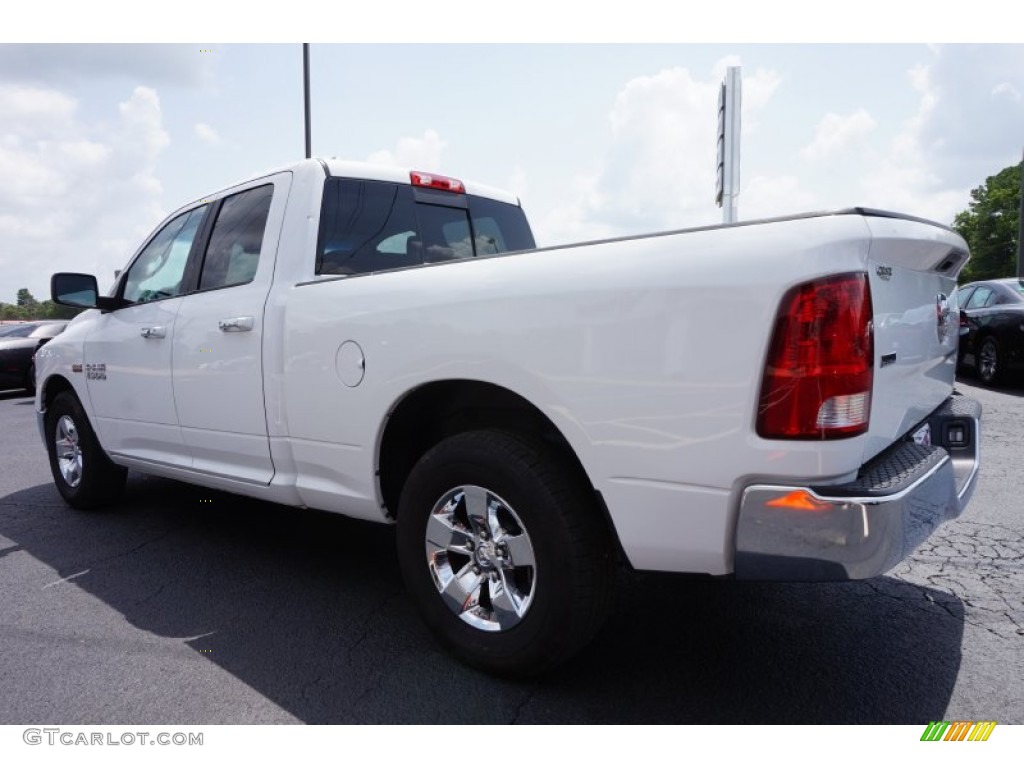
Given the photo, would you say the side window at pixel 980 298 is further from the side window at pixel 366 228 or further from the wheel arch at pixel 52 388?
the wheel arch at pixel 52 388

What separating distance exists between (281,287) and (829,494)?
2.35 m

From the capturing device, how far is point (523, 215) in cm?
459

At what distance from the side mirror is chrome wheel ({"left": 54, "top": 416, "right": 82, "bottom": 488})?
87cm

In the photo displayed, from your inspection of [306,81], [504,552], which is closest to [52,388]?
[504,552]

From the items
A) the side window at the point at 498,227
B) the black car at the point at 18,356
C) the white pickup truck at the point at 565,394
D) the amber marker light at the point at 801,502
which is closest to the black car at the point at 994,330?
the side window at the point at 498,227

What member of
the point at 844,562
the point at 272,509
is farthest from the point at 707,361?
the point at 272,509

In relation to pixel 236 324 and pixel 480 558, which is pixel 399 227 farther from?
pixel 480 558

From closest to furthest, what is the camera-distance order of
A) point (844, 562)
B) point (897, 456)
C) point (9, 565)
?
point (844, 562) → point (897, 456) → point (9, 565)

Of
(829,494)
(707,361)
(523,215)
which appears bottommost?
(829,494)

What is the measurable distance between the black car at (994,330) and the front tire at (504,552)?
8652mm

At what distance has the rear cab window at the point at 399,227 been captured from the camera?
3408mm

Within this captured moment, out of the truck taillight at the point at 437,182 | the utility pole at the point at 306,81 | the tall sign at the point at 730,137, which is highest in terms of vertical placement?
the utility pole at the point at 306,81
